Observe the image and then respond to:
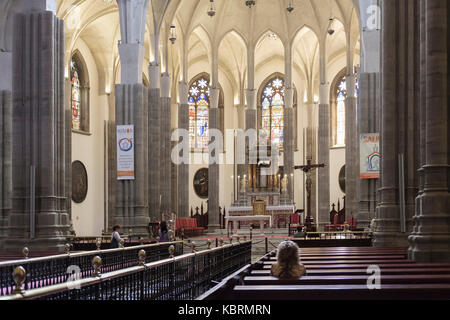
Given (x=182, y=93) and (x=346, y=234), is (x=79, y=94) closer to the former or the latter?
(x=182, y=93)

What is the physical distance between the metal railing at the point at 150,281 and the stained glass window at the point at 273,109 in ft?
82.1

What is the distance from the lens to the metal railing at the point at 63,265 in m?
7.02

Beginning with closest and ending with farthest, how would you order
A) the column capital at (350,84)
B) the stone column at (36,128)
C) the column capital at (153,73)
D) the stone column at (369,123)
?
the stone column at (36,128), the stone column at (369,123), the column capital at (153,73), the column capital at (350,84)

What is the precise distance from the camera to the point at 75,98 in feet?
107

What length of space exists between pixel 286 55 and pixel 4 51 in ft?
53.5

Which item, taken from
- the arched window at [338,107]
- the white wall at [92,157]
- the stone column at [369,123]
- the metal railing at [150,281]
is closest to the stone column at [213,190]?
the white wall at [92,157]

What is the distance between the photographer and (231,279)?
14.3 ft

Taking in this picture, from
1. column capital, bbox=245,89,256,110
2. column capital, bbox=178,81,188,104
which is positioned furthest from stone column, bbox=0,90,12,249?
column capital, bbox=245,89,256,110

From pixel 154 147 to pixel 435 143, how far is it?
21249 millimetres

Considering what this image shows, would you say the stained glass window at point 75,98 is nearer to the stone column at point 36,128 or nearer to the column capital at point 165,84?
the column capital at point 165,84

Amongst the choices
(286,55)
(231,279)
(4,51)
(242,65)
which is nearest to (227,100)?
(242,65)

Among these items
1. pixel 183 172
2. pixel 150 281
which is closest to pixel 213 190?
pixel 183 172

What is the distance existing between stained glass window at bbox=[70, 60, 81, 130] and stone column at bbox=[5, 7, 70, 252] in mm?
17205

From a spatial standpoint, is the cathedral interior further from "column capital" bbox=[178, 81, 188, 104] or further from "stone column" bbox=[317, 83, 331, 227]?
"column capital" bbox=[178, 81, 188, 104]
